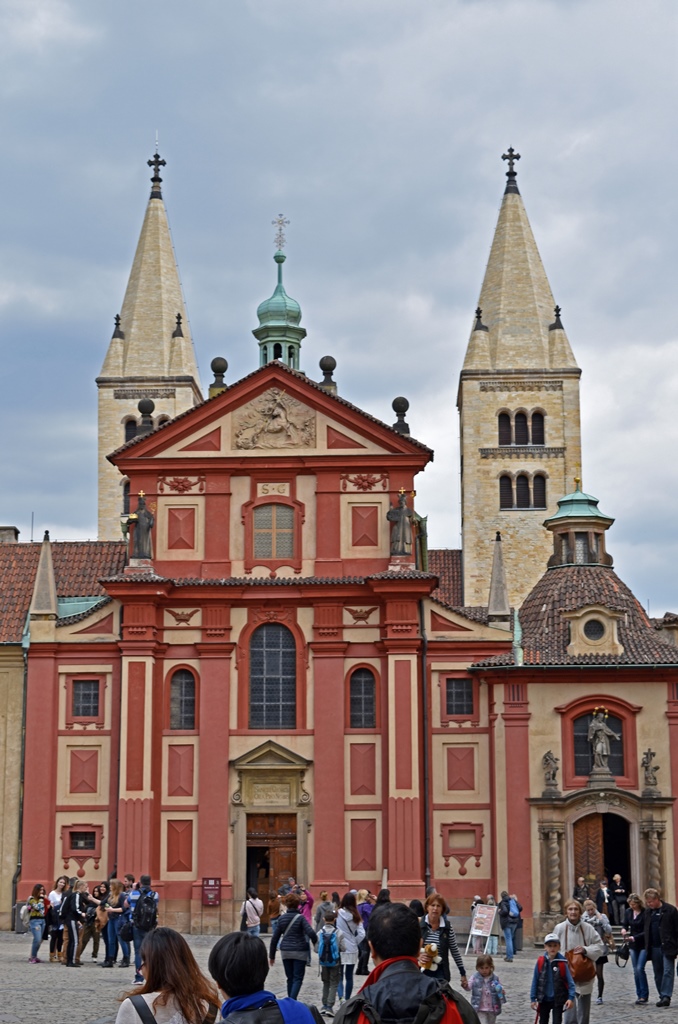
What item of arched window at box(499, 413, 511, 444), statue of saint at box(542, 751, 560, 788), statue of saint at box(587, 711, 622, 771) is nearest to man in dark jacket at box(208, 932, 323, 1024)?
statue of saint at box(542, 751, 560, 788)

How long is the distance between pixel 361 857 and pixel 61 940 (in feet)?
41.2

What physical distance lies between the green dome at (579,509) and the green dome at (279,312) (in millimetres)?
11088

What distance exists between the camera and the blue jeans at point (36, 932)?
28594mm

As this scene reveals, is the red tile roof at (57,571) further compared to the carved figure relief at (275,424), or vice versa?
the red tile roof at (57,571)

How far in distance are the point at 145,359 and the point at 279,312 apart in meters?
20.7

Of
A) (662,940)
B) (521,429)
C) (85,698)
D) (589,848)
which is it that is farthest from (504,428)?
(662,940)

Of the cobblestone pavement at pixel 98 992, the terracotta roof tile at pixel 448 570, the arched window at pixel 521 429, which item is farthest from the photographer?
the arched window at pixel 521 429

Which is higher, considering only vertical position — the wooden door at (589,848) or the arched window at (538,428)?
the arched window at (538,428)

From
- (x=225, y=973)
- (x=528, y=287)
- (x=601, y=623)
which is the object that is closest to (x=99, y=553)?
(x=601, y=623)

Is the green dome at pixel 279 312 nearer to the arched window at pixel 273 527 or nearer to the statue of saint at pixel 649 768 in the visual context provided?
the arched window at pixel 273 527

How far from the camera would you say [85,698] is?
41125 mm

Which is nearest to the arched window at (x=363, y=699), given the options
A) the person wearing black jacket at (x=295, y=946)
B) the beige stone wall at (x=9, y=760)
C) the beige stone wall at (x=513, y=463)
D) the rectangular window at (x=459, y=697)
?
the rectangular window at (x=459, y=697)

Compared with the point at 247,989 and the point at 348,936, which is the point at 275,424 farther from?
the point at 247,989

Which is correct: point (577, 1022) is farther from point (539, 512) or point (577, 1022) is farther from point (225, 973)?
point (539, 512)
